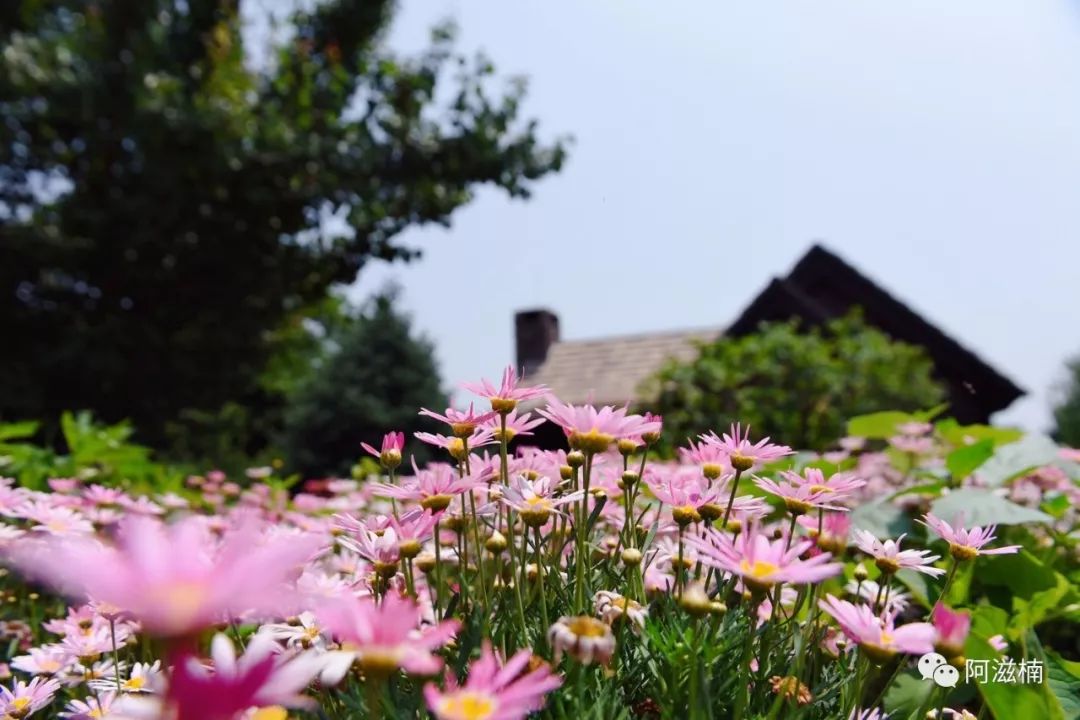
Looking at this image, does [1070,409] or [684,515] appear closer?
[684,515]

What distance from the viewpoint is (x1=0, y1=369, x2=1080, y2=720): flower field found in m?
0.51

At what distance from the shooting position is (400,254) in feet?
34.0

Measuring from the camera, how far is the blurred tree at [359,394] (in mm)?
13961

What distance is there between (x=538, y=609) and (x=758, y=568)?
400 mm

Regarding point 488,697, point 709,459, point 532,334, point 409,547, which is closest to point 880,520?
point 709,459

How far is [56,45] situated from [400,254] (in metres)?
4.69

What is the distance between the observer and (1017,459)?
2318 millimetres

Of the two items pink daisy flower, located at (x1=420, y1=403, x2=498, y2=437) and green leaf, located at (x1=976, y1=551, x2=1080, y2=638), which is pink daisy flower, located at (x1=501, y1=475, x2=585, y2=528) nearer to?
pink daisy flower, located at (x1=420, y1=403, x2=498, y2=437)

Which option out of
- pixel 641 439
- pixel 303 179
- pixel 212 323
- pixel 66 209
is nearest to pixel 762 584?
pixel 641 439

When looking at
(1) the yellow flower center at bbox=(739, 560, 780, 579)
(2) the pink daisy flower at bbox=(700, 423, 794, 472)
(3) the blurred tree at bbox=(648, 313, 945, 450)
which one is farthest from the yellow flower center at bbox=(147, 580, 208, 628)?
(3) the blurred tree at bbox=(648, 313, 945, 450)

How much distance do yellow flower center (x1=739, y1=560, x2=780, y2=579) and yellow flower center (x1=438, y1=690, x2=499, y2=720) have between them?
29cm

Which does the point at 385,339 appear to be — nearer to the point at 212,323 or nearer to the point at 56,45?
the point at 212,323

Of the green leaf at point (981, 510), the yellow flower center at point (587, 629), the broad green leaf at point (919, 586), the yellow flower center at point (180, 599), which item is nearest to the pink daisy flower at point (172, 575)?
the yellow flower center at point (180, 599)

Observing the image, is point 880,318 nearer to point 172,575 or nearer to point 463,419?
point 463,419
